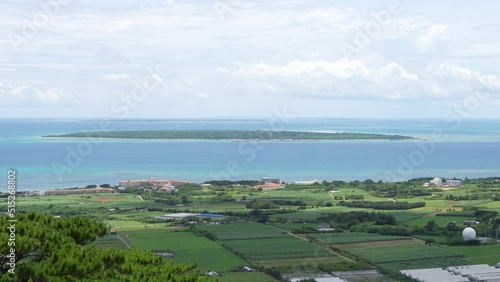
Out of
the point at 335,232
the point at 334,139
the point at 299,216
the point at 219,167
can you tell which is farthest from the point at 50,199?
the point at 334,139

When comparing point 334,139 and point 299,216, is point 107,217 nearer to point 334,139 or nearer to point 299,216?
point 299,216

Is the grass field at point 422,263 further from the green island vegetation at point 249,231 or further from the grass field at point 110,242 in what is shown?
the grass field at point 110,242

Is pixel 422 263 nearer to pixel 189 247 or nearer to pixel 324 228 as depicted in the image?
pixel 324 228

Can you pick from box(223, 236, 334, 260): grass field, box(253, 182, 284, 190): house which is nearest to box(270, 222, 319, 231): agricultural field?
box(223, 236, 334, 260): grass field

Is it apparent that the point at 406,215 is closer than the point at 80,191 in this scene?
Yes

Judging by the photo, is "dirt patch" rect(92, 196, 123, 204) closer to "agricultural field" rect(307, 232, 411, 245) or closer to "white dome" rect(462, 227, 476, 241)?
"agricultural field" rect(307, 232, 411, 245)

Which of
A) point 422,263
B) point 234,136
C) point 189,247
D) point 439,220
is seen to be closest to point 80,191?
point 189,247

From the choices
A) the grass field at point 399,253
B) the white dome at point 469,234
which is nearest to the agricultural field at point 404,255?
the grass field at point 399,253
